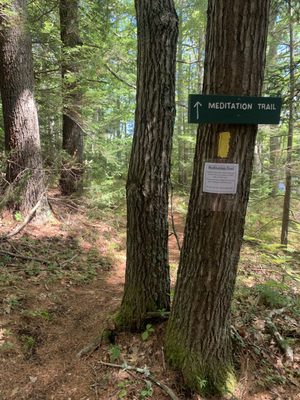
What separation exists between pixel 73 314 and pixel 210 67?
3250 mm

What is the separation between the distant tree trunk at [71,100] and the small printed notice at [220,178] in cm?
463

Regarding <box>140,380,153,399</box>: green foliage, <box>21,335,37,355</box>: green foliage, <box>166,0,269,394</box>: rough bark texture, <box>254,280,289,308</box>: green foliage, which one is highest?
<box>166,0,269,394</box>: rough bark texture

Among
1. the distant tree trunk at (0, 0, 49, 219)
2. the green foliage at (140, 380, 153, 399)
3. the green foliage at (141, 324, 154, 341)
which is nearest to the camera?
the green foliage at (140, 380, 153, 399)

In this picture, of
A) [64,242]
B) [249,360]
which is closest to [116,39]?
[64,242]

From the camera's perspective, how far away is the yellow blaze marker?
1871mm

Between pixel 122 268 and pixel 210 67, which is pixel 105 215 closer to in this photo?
pixel 122 268

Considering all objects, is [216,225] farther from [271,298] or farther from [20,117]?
[20,117]

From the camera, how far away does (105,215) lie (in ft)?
23.8

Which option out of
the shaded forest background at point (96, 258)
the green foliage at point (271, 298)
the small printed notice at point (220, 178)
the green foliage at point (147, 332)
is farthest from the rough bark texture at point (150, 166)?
the green foliage at point (271, 298)

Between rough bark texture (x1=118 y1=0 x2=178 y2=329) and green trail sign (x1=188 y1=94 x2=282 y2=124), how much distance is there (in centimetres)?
90

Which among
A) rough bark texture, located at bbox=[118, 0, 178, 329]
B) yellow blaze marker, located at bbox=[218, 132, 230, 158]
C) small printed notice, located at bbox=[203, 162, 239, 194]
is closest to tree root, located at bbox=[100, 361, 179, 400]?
rough bark texture, located at bbox=[118, 0, 178, 329]

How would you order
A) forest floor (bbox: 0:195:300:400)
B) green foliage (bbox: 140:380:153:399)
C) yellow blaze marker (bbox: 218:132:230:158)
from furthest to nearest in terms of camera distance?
forest floor (bbox: 0:195:300:400)
green foliage (bbox: 140:380:153:399)
yellow blaze marker (bbox: 218:132:230:158)

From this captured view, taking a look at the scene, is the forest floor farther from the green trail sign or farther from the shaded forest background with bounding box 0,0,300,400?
the green trail sign

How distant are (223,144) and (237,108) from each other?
9.5 inches
